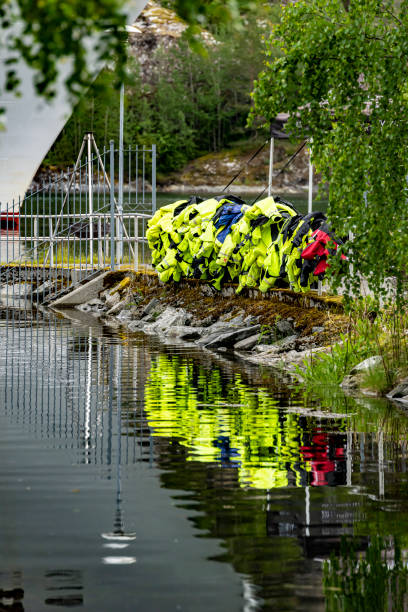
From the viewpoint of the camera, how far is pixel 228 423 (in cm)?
1082

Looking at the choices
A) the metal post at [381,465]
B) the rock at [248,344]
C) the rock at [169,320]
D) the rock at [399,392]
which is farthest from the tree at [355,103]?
the rock at [169,320]

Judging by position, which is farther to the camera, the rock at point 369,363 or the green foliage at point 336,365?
the green foliage at point 336,365

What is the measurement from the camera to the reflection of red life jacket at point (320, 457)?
8.50m

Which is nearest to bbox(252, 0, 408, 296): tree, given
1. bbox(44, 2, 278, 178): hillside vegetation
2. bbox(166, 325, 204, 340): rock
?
bbox(166, 325, 204, 340): rock

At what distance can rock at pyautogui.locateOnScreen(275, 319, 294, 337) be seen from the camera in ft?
58.4

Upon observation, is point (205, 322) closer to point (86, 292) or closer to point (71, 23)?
point (86, 292)

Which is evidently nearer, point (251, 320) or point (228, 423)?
point (228, 423)

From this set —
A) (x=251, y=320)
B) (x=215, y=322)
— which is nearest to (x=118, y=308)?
(x=215, y=322)

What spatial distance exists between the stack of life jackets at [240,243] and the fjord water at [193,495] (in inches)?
173

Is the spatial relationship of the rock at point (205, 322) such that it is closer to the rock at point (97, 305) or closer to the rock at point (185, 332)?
the rock at point (185, 332)

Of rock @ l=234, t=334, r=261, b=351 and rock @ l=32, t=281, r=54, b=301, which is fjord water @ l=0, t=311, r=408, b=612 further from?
rock @ l=32, t=281, r=54, b=301

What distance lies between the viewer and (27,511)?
7.49 m

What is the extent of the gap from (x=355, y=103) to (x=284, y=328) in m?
7.19

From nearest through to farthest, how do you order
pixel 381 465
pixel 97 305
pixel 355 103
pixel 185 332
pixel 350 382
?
1. pixel 381 465
2. pixel 355 103
3. pixel 350 382
4. pixel 185 332
5. pixel 97 305
